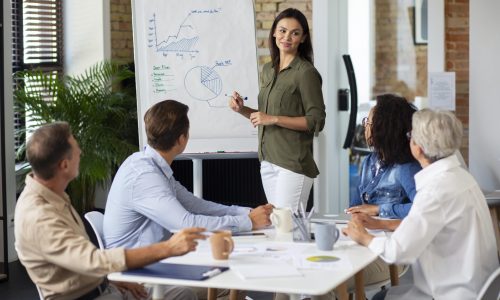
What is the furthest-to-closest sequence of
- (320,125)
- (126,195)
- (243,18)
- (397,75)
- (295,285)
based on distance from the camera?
(397,75), (243,18), (320,125), (126,195), (295,285)

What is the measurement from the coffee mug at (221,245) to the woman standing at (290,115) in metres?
1.65

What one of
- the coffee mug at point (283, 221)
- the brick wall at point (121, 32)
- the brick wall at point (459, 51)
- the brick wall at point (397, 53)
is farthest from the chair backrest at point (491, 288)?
the brick wall at point (121, 32)

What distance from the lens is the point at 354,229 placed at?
321 centimetres

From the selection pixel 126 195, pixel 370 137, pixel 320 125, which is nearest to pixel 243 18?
pixel 320 125

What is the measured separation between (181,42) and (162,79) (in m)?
0.27

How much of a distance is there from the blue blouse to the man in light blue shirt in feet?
1.85

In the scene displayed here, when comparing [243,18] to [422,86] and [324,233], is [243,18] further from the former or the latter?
[324,233]

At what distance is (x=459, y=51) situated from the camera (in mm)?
6605

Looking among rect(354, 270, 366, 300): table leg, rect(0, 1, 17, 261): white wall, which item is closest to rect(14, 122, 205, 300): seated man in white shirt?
rect(354, 270, 366, 300): table leg

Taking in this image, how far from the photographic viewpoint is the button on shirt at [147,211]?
3393mm

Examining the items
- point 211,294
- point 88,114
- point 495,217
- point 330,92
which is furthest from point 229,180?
point 211,294

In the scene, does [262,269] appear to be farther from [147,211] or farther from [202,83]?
[202,83]

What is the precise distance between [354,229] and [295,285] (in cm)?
65

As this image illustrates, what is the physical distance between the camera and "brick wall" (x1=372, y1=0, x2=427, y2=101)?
282 inches
